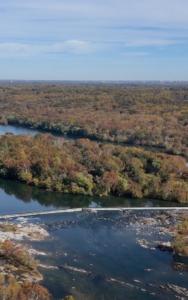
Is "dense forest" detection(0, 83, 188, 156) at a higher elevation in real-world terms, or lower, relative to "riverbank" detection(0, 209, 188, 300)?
higher

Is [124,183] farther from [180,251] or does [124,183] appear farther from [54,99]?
[54,99]

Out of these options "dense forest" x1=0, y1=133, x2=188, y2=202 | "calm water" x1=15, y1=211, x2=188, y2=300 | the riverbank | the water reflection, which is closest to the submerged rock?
the riverbank

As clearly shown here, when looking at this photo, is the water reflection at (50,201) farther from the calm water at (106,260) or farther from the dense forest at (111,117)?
the dense forest at (111,117)

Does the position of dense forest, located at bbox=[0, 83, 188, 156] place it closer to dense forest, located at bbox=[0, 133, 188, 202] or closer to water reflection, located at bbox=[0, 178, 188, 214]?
dense forest, located at bbox=[0, 133, 188, 202]

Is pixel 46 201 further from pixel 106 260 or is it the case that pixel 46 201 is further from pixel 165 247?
pixel 165 247

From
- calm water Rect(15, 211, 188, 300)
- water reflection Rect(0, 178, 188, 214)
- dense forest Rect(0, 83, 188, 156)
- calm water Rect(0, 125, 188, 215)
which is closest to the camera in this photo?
calm water Rect(15, 211, 188, 300)
